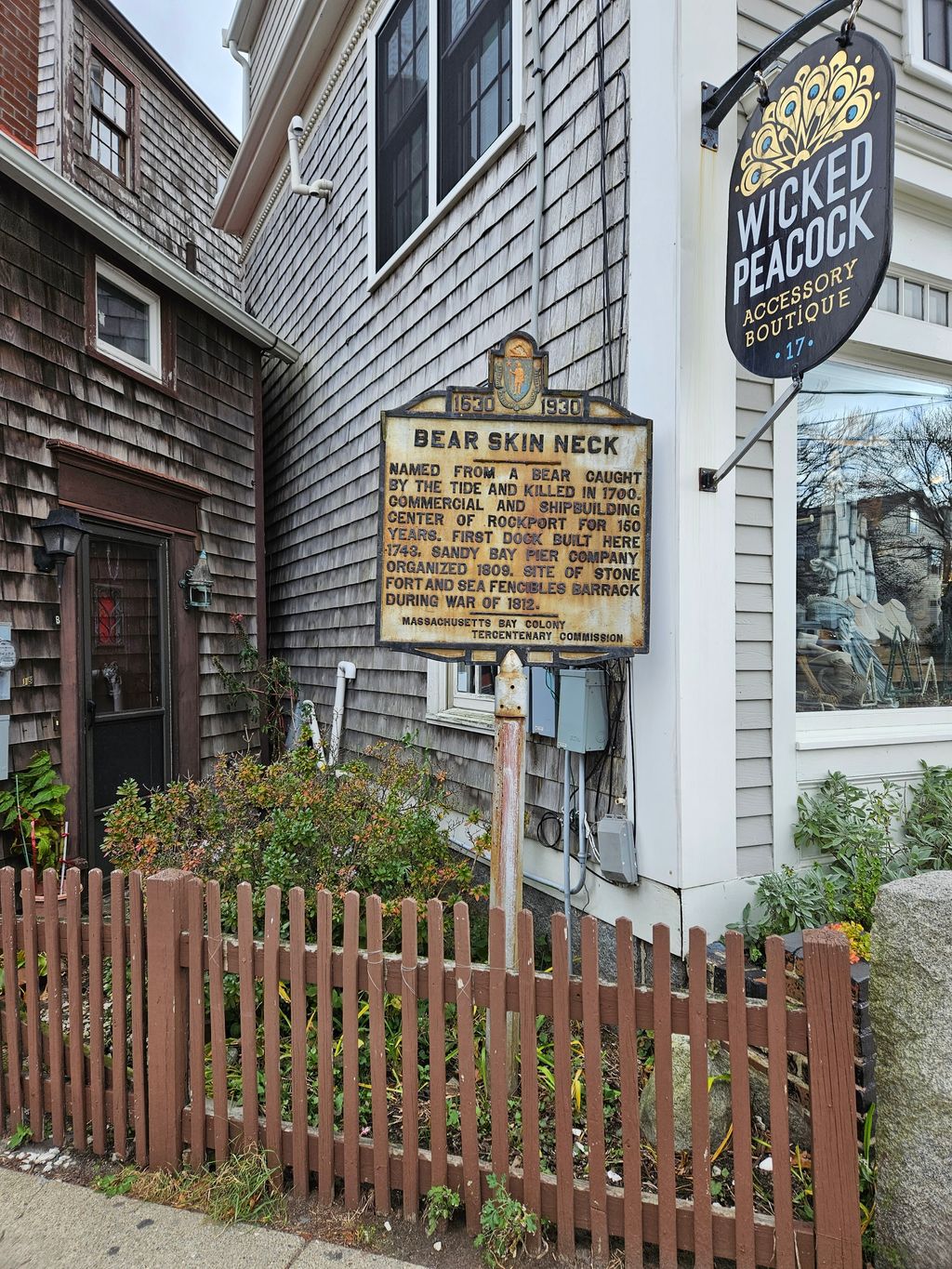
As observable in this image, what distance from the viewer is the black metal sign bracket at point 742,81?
3008 mm

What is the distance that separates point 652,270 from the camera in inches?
136

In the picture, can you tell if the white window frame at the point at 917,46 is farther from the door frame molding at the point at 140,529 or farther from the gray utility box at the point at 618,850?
the door frame molding at the point at 140,529

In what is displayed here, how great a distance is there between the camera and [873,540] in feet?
13.8

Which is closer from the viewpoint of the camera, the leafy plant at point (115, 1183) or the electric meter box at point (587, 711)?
the leafy plant at point (115, 1183)

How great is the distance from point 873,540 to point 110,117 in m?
10.1

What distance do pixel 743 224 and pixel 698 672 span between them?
1.83 m

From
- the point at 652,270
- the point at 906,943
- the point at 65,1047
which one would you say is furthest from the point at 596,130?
the point at 65,1047

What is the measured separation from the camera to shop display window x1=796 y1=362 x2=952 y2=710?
3.94m

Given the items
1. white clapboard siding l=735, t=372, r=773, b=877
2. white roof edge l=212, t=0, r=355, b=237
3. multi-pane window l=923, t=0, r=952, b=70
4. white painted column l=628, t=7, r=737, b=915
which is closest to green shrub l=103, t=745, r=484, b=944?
white painted column l=628, t=7, r=737, b=915

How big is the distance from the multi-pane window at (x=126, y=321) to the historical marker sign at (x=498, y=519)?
181 inches

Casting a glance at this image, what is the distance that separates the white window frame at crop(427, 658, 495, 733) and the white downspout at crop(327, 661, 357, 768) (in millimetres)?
1541

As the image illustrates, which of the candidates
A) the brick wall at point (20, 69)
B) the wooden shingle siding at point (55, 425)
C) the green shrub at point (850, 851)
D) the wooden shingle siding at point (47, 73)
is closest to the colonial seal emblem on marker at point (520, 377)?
the green shrub at point (850, 851)

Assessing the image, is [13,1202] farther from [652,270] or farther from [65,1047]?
[652,270]

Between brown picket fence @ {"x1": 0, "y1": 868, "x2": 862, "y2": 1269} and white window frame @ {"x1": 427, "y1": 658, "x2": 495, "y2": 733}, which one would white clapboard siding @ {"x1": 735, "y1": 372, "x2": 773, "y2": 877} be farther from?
white window frame @ {"x1": 427, "y1": 658, "x2": 495, "y2": 733}
